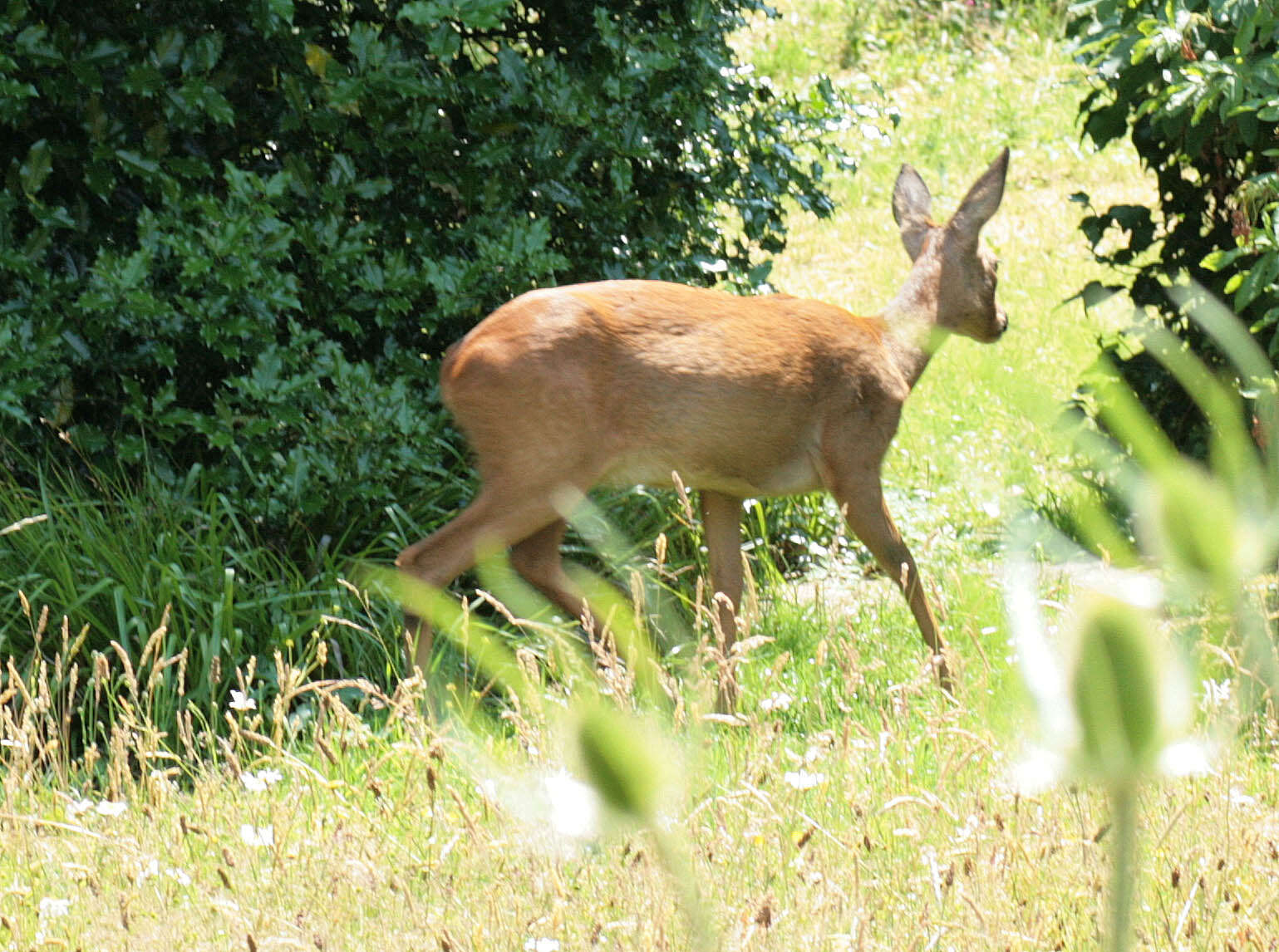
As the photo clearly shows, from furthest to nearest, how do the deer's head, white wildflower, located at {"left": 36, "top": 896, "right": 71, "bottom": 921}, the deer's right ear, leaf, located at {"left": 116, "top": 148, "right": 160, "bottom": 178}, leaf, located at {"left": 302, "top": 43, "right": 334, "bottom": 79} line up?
1. the deer's right ear
2. the deer's head
3. leaf, located at {"left": 302, "top": 43, "right": 334, "bottom": 79}
4. leaf, located at {"left": 116, "top": 148, "right": 160, "bottom": 178}
5. white wildflower, located at {"left": 36, "top": 896, "right": 71, "bottom": 921}

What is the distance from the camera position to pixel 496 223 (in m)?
5.77

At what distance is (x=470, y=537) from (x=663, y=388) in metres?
0.73

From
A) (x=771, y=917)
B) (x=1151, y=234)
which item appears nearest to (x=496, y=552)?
(x=771, y=917)

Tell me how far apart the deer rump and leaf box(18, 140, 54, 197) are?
1567mm

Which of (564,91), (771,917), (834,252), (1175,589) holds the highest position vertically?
(1175,589)

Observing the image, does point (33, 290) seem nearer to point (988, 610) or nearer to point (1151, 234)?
point (988, 610)

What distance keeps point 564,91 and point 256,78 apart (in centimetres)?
113

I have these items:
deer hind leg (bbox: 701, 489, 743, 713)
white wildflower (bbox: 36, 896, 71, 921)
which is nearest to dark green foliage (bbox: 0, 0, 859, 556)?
deer hind leg (bbox: 701, 489, 743, 713)

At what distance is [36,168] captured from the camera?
5367 mm

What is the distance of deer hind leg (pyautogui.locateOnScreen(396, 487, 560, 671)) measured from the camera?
4.88m

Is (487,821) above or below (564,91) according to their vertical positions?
below

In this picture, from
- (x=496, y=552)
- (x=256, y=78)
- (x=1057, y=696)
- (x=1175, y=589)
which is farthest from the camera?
(x=256, y=78)

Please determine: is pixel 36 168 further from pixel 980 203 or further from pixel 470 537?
pixel 980 203

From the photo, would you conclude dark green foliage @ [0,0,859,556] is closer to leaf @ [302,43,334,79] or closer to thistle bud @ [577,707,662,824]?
leaf @ [302,43,334,79]
